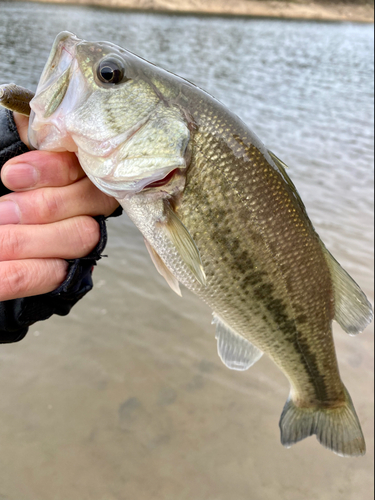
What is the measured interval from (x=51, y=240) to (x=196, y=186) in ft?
2.13

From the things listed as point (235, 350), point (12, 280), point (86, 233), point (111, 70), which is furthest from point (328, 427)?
point (111, 70)

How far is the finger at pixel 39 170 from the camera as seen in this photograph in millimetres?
1405

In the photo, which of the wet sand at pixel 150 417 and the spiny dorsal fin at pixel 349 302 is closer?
the spiny dorsal fin at pixel 349 302

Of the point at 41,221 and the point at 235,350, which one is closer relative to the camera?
the point at 41,221

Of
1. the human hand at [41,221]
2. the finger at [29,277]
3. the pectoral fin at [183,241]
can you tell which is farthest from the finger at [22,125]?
the pectoral fin at [183,241]

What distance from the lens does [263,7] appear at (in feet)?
202

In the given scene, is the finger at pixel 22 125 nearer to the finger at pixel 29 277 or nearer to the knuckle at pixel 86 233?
the knuckle at pixel 86 233

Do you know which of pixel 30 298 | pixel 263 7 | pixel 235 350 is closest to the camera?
pixel 30 298

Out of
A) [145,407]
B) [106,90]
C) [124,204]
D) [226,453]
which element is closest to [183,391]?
[145,407]

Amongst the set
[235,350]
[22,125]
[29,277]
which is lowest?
[235,350]

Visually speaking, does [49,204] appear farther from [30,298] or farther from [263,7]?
[263,7]

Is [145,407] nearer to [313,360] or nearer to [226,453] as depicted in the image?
[226,453]

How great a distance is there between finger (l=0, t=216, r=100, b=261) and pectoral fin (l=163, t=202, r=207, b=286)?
318 millimetres

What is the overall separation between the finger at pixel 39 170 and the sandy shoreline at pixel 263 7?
1688 inches
